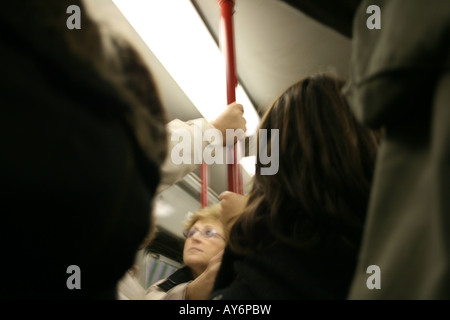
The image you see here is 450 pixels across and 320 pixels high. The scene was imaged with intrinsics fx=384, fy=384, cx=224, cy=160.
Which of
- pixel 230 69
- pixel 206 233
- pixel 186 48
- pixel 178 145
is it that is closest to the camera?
pixel 178 145

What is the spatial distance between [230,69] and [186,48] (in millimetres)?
359

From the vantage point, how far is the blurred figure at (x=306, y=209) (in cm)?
61

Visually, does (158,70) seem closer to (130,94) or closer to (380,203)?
(130,94)

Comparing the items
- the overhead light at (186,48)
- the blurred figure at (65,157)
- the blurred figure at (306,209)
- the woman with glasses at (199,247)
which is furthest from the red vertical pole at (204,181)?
the blurred figure at (65,157)

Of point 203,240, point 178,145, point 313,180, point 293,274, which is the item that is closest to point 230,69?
point 178,145

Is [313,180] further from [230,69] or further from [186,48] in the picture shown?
[186,48]

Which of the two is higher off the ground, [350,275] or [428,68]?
[428,68]

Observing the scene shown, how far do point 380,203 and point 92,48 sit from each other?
393 mm

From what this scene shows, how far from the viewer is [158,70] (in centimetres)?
130

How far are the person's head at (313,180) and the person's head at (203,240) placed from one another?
0.66 m

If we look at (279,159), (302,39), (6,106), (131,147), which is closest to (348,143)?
(279,159)

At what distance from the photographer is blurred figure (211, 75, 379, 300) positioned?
0.61 metres

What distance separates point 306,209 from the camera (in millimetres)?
662

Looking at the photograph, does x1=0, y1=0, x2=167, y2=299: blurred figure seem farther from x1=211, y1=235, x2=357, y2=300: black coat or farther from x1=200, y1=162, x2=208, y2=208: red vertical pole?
x1=200, y1=162, x2=208, y2=208: red vertical pole
